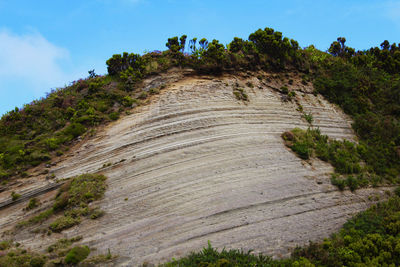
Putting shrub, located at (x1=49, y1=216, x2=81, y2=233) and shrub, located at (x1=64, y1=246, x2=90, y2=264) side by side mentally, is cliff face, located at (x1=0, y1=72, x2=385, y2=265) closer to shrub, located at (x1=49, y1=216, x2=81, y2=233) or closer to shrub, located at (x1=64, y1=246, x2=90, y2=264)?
shrub, located at (x1=49, y1=216, x2=81, y2=233)

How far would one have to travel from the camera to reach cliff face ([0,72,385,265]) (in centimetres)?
1227

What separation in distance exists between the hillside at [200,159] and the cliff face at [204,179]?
0.06 meters

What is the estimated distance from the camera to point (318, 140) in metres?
18.5

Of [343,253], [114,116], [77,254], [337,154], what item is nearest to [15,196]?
[77,254]

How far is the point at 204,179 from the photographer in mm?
14438

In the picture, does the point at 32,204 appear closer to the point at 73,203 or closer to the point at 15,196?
the point at 15,196

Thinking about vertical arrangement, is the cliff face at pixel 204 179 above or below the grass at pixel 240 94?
below

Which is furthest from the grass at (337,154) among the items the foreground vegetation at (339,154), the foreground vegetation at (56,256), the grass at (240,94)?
the foreground vegetation at (56,256)

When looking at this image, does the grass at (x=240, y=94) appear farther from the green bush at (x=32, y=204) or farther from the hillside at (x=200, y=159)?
the green bush at (x=32, y=204)

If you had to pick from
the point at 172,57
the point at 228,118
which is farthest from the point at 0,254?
the point at 172,57

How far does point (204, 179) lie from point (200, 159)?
1382 millimetres

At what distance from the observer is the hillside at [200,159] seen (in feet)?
41.3

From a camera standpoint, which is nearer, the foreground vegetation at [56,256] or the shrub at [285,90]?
the foreground vegetation at [56,256]

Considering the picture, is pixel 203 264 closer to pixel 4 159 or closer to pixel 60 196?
pixel 60 196
